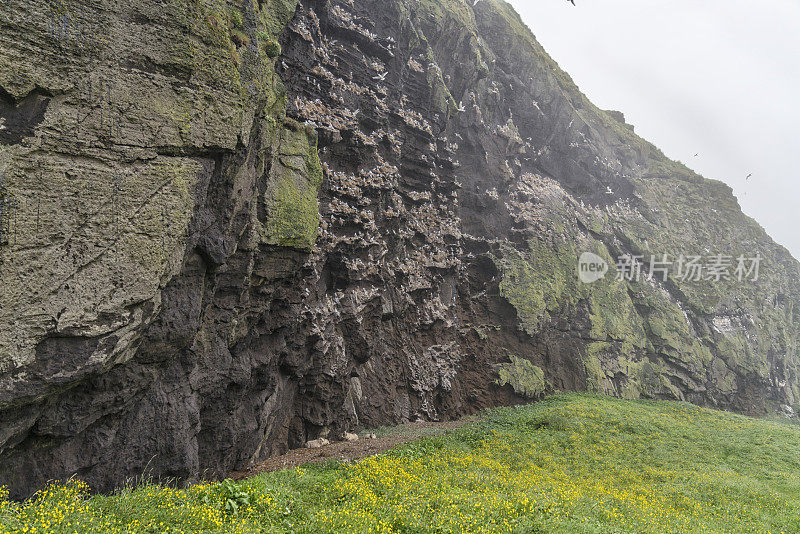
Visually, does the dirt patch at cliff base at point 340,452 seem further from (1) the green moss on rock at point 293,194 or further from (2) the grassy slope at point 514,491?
(1) the green moss on rock at point 293,194

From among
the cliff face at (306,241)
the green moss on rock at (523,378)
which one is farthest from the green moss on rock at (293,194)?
the green moss on rock at (523,378)

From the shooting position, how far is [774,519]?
10.7 meters

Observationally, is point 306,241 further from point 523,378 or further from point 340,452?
point 523,378

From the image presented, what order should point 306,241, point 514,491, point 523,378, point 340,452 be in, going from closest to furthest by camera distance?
point 514,491 < point 306,241 < point 340,452 < point 523,378

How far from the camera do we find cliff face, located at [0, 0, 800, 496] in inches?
265

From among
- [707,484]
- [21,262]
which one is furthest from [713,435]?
[21,262]

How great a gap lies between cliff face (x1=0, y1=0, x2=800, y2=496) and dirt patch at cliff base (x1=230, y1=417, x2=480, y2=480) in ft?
2.22

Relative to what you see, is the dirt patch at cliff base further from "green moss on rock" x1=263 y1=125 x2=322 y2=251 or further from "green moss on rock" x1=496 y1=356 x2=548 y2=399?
"green moss on rock" x1=496 y1=356 x2=548 y2=399

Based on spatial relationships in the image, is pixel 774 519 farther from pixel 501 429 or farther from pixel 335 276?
pixel 335 276

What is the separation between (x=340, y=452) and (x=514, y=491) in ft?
19.9

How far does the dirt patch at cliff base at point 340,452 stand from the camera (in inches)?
498

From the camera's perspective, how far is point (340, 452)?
14.2m

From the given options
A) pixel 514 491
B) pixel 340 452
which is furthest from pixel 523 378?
pixel 514 491

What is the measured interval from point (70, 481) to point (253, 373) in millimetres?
6126
